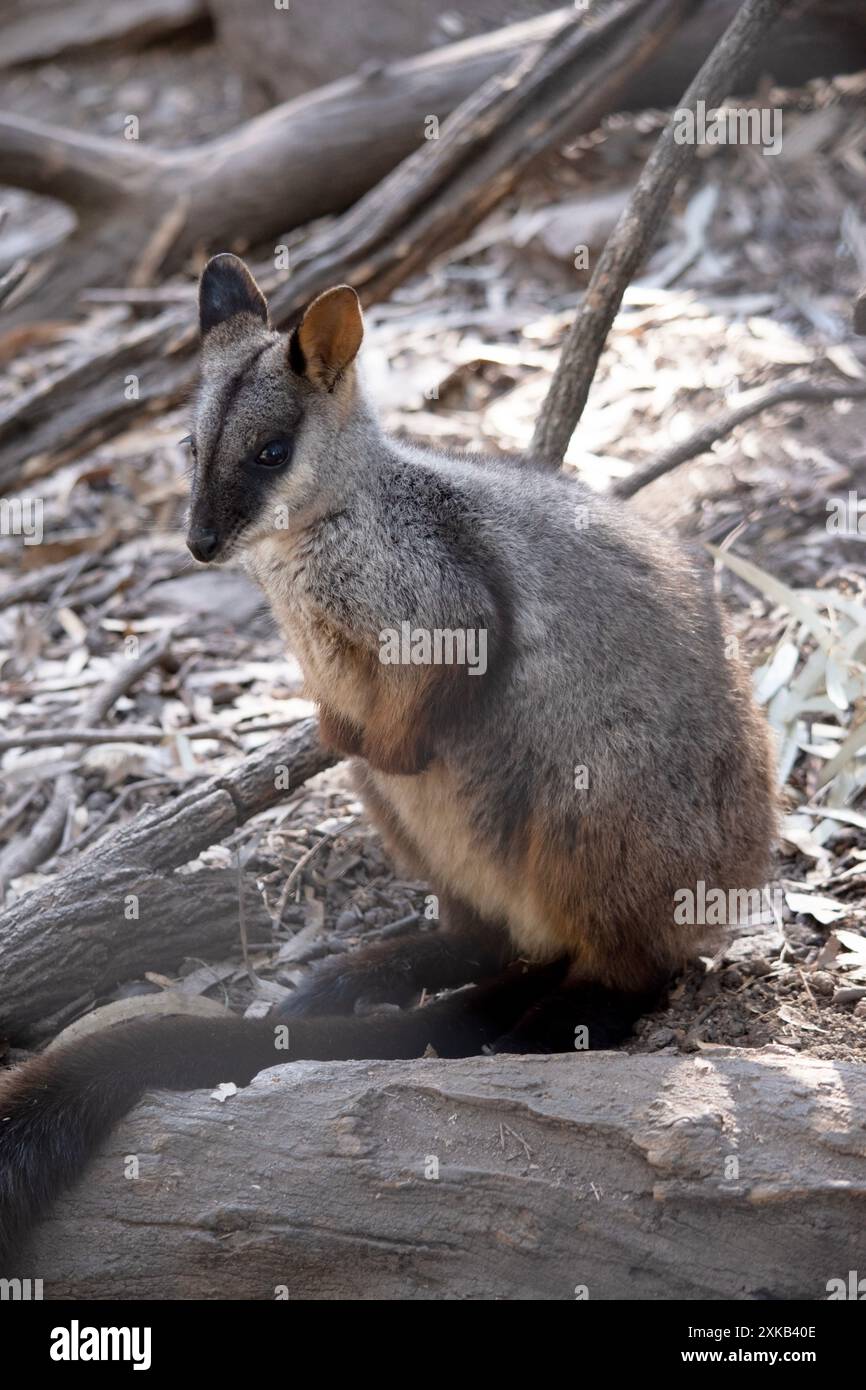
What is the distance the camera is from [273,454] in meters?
4.50

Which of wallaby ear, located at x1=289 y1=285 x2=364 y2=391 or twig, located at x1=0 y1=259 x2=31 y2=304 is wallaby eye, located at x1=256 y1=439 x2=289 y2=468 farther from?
twig, located at x1=0 y1=259 x2=31 y2=304

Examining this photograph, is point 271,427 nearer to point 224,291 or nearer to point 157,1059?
point 224,291

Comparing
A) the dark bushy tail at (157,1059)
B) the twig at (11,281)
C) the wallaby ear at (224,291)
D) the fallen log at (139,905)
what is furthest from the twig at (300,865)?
the twig at (11,281)

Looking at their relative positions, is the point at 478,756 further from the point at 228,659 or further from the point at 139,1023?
the point at 228,659

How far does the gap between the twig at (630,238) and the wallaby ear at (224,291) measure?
157 centimetres

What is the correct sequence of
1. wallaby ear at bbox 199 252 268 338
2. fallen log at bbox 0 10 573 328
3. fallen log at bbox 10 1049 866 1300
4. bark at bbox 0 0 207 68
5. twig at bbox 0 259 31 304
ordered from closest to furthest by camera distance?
fallen log at bbox 10 1049 866 1300
wallaby ear at bbox 199 252 268 338
twig at bbox 0 259 31 304
fallen log at bbox 0 10 573 328
bark at bbox 0 0 207 68

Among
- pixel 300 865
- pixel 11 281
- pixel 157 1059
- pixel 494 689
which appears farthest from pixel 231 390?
pixel 11 281

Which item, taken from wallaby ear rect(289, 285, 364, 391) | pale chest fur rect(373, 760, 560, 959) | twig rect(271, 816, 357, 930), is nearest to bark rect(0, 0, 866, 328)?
twig rect(271, 816, 357, 930)

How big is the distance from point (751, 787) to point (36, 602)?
15.7 ft

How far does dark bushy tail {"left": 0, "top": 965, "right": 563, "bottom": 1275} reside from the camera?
3.71m

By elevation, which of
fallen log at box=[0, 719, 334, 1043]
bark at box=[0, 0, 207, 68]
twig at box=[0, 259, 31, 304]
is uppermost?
bark at box=[0, 0, 207, 68]

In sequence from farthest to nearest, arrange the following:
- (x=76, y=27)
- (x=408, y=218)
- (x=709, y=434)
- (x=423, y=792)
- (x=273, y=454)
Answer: (x=76, y=27)
(x=408, y=218)
(x=709, y=434)
(x=423, y=792)
(x=273, y=454)

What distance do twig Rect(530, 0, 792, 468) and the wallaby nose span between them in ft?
6.46

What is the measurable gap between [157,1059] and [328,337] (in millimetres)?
2288
